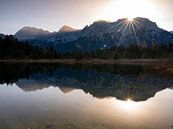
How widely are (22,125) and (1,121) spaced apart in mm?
2290

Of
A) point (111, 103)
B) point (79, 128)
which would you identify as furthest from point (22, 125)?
point (111, 103)

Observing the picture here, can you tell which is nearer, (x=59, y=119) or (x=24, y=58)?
(x=59, y=119)

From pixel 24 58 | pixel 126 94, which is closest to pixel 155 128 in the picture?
pixel 126 94

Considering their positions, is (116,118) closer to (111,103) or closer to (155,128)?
(155,128)

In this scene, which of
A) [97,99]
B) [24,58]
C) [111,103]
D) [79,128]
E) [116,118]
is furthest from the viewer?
[24,58]

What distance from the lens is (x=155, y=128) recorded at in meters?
20.7

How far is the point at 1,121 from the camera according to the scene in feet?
Answer: 73.2

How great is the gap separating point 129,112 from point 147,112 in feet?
6.19

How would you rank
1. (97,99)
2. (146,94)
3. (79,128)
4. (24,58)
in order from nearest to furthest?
(79,128) < (97,99) < (146,94) < (24,58)

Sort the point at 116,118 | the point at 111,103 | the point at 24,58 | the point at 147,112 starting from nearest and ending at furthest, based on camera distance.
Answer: the point at 116,118 → the point at 147,112 → the point at 111,103 → the point at 24,58

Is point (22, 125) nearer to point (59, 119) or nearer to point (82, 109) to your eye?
point (59, 119)

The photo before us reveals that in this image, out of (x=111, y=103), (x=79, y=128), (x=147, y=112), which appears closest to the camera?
(x=79, y=128)

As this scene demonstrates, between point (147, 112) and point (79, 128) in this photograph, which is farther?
point (147, 112)

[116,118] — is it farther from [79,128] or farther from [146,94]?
[146,94]
